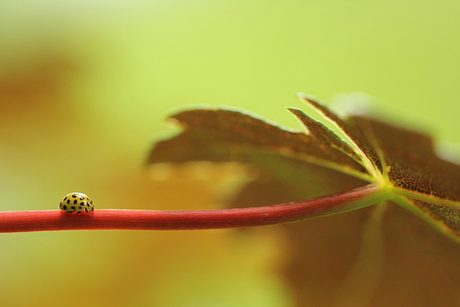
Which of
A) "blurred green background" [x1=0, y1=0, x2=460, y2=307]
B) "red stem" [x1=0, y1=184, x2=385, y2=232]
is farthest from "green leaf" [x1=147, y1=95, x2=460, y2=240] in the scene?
"blurred green background" [x1=0, y1=0, x2=460, y2=307]

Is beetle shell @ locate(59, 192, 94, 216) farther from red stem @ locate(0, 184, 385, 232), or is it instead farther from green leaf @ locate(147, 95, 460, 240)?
green leaf @ locate(147, 95, 460, 240)

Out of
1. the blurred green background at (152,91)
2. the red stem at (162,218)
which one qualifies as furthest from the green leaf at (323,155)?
the blurred green background at (152,91)

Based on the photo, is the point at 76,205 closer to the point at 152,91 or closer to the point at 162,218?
the point at 162,218

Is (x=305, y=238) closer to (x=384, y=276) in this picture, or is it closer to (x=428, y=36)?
(x=384, y=276)

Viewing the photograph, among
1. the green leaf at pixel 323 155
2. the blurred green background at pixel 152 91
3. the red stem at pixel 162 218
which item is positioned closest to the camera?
the red stem at pixel 162 218

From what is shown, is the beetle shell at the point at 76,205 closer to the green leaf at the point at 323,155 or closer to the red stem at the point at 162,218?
the red stem at the point at 162,218

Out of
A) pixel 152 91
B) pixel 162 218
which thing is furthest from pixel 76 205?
pixel 152 91

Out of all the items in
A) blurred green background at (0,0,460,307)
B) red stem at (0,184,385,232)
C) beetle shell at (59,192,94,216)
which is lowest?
red stem at (0,184,385,232)
